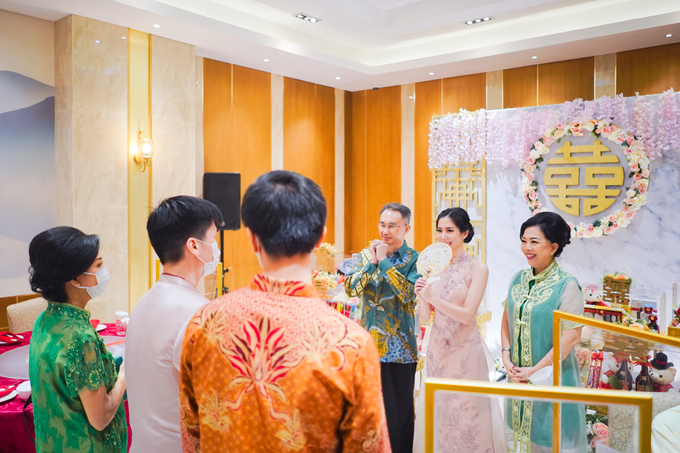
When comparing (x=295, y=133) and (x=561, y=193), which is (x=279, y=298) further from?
(x=295, y=133)

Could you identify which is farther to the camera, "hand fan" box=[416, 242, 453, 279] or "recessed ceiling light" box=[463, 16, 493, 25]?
"recessed ceiling light" box=[463, 16, 493, 25]

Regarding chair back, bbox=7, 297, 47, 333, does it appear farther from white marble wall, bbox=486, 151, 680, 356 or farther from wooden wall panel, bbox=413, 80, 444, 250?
wooden wall panel, bbox=413, 80, 444, 250

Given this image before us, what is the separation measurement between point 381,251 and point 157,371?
1623 millimetres

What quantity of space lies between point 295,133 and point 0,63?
12.9ft

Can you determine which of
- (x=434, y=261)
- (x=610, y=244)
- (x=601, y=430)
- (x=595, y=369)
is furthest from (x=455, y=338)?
(x=610, y=244)

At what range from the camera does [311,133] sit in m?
7.72

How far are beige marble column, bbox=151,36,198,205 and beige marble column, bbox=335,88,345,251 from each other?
302cm

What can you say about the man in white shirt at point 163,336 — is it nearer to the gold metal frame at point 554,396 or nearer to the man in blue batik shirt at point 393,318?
the gold metal frame at point 554,396

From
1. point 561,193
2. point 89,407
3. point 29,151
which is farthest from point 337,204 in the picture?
point 89,407

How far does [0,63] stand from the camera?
445 cm

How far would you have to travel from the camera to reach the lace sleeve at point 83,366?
1537 millimetres

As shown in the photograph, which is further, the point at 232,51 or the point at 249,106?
the point at 249,106

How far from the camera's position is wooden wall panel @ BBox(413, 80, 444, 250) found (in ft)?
24.2

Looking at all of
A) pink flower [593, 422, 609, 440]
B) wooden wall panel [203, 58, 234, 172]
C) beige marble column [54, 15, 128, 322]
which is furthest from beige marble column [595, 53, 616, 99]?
pink flower [593, 422, 609, 440]
